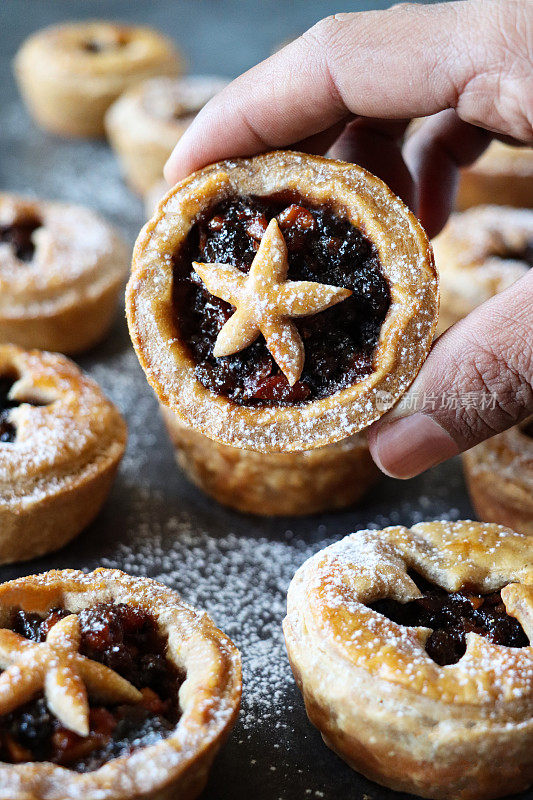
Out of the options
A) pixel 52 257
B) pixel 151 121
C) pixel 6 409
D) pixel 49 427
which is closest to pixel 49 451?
pixel 49 427

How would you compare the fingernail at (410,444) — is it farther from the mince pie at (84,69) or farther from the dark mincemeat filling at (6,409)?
the mince pie at (84,69)

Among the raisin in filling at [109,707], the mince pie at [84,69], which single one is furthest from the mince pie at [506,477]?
the mince pie at [84,69]

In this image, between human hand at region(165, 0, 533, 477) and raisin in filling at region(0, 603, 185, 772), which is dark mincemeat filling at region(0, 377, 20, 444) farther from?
human hand at region(165, 0, 533, 477)

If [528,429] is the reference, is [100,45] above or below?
above

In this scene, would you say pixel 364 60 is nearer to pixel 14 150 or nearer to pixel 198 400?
pixel 198 400

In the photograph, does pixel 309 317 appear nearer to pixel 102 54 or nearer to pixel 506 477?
pixel 506 477
